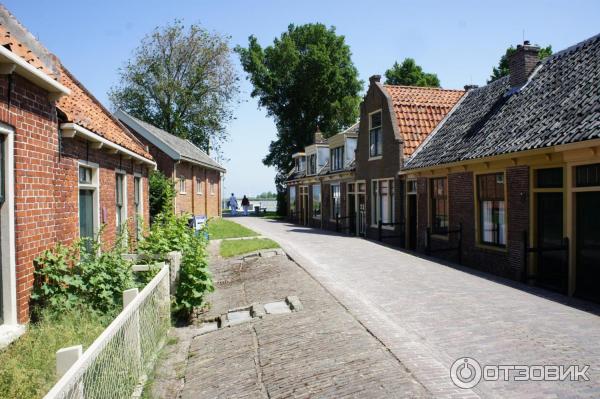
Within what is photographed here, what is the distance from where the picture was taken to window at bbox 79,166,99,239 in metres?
9.38

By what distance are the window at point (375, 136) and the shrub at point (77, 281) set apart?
15.2 m

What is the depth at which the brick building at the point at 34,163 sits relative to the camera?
6023 millimetres

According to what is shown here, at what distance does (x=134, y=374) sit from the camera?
5.64m

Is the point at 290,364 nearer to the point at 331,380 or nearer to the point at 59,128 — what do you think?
the point at 331,380

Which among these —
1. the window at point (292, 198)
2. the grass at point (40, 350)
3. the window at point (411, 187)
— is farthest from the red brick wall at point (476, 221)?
the window at point (292, 198)

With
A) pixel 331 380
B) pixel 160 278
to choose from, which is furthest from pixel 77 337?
pixel 331 380

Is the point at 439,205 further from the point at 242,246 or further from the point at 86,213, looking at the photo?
the point at 86,213

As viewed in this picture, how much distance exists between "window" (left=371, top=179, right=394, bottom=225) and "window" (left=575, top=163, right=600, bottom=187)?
1065 centimetres

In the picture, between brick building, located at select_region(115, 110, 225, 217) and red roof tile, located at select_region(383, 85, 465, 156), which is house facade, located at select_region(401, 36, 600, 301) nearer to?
red roof tile, located at select_region(383, 85, 465, 156)

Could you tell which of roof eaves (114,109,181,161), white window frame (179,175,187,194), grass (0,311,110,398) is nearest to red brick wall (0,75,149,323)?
grass (0,311,110,398)

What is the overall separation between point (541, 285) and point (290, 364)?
23.8 ft

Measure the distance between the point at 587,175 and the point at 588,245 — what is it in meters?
1.34

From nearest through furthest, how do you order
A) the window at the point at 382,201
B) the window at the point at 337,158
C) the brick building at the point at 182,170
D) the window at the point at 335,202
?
the window at the point at 382,201 → the brick building at the point at 182,170 → the window at the point at 335,202 → the window at the point at 337,158
